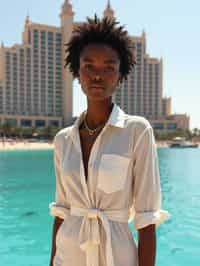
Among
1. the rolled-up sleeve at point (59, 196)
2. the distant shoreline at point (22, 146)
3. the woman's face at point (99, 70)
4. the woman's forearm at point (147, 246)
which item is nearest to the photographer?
the woman's forearm at point (147, 246)

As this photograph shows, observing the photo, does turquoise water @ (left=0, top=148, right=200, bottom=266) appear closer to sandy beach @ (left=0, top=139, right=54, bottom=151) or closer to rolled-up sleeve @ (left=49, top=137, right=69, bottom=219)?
rolled-up sleeve @ (left=49, top=137, right=69, bottom=219)

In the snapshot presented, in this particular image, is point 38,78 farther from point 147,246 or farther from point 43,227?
point 147,246

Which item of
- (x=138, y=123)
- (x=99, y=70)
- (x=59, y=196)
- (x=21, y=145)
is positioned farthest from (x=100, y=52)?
(x=21, y=145)

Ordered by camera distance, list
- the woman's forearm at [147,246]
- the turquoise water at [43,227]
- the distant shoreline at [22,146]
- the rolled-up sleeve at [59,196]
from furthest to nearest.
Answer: the distant shoreline at [22,146] < the turquoise water at [43,227] < the rolled-up sleeve at [59,196] < the woman's forearm at [147,246]

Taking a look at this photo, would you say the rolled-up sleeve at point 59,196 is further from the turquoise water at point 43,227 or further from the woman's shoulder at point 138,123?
the turquoise water at point 43,227

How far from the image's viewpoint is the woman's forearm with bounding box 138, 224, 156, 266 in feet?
4.73

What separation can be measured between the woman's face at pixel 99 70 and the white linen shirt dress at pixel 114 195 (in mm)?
134

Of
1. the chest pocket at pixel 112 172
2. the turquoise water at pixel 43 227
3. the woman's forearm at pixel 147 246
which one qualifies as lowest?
the turquoise water at pixel 43 227

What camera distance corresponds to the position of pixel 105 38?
5.24 ft

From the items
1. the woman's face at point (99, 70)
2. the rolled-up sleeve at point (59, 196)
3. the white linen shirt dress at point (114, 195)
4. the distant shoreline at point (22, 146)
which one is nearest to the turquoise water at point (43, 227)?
the rolled-up sleeve at point (59, 196)

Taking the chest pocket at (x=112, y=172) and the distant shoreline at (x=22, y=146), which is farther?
the distant shoreline at (x=22, y=146)

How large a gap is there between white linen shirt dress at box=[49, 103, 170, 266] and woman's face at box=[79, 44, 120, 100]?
0.13 m

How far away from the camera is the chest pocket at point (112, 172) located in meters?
1.45

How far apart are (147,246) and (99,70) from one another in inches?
33.6
